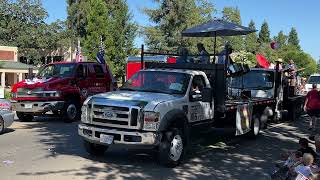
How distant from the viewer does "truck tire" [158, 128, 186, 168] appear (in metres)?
9.42

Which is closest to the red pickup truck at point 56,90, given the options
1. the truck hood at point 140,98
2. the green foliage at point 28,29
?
the truck hood at point 140,98

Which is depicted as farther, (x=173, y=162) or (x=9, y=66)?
(x=9, y=66)

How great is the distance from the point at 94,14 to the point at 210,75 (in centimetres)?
5333

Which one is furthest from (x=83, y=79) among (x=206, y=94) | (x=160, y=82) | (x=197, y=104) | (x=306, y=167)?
(x=306, y=167)

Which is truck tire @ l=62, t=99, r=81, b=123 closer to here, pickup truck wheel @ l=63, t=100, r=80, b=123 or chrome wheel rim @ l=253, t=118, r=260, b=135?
pickup truck wheel @ l=63, t=100, r=80, b=123

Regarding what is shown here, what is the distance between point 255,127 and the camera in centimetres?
1436

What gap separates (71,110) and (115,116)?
854cm

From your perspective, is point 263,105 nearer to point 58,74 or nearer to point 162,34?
point 58,74

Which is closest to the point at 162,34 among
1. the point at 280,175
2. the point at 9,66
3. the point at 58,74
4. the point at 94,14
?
the point at 94,14

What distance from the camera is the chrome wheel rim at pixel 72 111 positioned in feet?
57.5

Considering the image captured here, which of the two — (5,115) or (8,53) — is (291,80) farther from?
(8,53)

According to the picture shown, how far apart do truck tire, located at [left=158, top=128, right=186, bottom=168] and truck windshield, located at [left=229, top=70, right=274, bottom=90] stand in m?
8.03

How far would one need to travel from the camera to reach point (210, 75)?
1177 cm

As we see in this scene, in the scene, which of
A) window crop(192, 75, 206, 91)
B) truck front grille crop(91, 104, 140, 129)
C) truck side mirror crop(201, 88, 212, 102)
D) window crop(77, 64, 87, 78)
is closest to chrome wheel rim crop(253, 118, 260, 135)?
window crop(192, 75, 206, 91)
